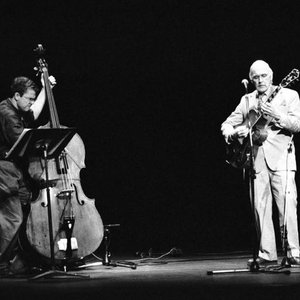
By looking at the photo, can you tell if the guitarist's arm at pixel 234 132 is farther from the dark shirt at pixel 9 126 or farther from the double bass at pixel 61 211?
the dark shirt at pixel 9 126

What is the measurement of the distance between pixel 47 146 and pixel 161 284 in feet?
3.96

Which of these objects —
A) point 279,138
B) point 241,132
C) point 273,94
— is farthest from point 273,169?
point 273,94

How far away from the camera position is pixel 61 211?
4.81 m

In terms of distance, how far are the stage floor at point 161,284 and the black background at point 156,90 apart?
5.55ft

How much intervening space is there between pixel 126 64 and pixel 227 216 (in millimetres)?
1863

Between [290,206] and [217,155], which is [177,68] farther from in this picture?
[290,206]

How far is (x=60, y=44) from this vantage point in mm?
6234

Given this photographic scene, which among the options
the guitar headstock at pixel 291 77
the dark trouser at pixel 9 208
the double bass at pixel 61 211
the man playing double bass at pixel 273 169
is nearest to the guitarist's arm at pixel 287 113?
the man playing double bass at pixel 273 169

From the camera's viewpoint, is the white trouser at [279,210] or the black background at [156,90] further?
the black background at [156,90]

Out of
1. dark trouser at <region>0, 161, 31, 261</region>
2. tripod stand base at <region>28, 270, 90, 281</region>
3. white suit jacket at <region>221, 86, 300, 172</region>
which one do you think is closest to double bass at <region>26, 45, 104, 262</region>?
dark trouser at <region>0, 161, 31, 261</region>

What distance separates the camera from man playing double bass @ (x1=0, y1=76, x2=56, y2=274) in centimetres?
468

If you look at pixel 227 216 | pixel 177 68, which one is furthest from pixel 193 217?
pixel 177 68

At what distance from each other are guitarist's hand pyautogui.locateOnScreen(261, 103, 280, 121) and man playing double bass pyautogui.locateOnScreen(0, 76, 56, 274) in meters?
1.62

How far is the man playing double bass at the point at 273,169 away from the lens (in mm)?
4695
